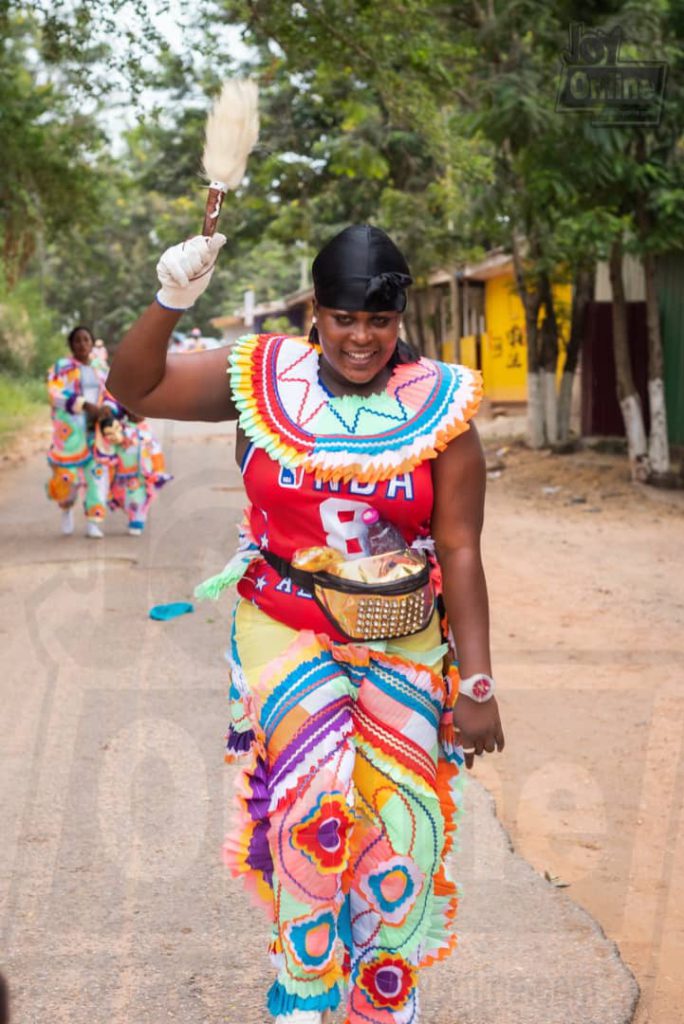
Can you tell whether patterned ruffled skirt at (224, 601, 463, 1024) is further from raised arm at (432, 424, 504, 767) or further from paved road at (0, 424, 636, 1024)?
paved road at (0, 424, 636, 1024)

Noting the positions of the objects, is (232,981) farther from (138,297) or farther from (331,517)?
(138,297)

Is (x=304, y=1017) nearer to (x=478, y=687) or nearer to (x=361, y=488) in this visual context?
(x=478, y=687)

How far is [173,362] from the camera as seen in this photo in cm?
295

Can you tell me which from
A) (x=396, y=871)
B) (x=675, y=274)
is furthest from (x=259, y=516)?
(x=675, y=274)

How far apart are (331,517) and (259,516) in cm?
23

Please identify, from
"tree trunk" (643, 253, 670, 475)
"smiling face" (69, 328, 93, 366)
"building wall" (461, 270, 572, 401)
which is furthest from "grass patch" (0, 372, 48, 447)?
"tree trunk" (643, 253, 670, 475)

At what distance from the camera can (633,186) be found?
13.5 metres

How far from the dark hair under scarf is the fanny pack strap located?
1.86 feet

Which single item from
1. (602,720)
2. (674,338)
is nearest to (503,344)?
(674,338)

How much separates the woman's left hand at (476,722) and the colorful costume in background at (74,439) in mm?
8894

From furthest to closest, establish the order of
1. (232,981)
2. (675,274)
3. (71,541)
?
(675,274) → (71,541) → (232,981)

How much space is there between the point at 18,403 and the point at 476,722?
79.2 ft

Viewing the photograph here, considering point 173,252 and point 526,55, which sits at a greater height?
point 526,55

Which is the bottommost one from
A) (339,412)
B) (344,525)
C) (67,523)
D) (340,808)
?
(67,523)
